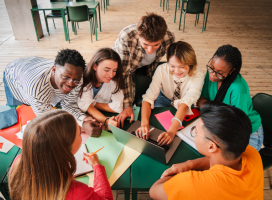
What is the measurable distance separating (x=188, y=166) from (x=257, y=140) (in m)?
0.80

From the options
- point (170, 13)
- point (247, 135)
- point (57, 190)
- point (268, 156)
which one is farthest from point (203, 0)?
point (57, 190)

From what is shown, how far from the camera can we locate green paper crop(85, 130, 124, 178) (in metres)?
1.25

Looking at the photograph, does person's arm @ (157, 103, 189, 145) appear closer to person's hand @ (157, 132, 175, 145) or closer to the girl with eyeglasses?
person's hand @ (157, 132, 175, 145)

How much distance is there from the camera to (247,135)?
98cm

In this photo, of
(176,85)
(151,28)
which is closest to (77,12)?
(151,28)

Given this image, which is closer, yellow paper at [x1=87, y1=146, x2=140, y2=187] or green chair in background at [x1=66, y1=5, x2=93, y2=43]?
yellow paper at [x1=87, y1=146, x2=140, y2=187]

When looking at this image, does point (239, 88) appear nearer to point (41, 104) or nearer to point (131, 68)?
point (131, 68)

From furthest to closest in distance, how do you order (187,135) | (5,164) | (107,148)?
(187,135) → (107,148) → (5,164)

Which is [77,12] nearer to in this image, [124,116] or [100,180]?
[124,116]

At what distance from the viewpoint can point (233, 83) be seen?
161 centimetres

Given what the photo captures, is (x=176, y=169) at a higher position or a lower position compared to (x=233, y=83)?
lower

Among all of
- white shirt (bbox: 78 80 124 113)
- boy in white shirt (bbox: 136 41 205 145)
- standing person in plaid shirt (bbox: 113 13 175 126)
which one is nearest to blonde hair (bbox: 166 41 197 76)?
boy in white shirt (bbox: 136 41 205 145)

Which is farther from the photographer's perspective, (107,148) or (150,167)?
(107,148)

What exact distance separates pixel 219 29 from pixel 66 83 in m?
5.82
